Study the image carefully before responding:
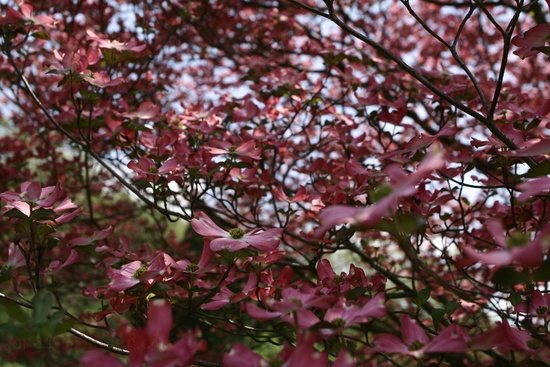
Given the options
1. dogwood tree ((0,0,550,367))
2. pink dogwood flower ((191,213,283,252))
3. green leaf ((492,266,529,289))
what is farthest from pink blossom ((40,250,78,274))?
green leaf ((492,266,529,289))

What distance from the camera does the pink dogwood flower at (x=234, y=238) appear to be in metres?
0.98

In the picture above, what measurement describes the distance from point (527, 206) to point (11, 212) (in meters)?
1.29

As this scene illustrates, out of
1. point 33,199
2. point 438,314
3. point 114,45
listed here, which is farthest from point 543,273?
point 114,45

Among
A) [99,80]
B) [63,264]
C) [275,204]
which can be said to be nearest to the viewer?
[63,264]

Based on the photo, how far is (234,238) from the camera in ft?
3.41

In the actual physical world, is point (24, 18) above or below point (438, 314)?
above

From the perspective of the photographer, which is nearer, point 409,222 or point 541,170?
point 409,222

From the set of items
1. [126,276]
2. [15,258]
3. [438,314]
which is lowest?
[438,314]

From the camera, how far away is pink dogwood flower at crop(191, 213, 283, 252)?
980 millimetres

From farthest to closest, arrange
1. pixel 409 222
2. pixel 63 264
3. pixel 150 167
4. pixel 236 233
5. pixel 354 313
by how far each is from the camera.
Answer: pixel 150 167 → pixel 63 264 → pixel 236 233 → pixel 354 313 → pixel 409 222

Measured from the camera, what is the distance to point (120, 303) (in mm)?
1027

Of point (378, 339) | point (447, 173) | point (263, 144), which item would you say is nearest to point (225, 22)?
point (263, 144)

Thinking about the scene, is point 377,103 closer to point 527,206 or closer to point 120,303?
point 527,206

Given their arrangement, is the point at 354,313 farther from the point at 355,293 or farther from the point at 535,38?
the point at 535,38
